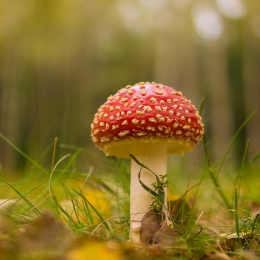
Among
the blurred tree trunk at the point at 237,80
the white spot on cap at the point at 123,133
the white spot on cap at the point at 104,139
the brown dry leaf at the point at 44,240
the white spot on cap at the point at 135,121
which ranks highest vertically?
Answer: the blurred tree trunk at the point at 237,80

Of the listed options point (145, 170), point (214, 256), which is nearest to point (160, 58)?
point (145, 170)

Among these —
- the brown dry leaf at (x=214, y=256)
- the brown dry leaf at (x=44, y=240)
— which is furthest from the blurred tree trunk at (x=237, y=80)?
the brown dry leaf at (x=44, y=240)

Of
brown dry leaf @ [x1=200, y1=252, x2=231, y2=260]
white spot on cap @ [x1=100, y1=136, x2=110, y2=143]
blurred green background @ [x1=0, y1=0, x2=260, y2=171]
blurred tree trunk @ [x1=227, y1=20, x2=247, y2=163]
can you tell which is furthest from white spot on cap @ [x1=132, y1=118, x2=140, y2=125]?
blurred tree trunk @ [x1=227, y1=20, x2=247, y2=163]

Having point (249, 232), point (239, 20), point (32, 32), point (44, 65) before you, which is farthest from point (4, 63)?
point (239, 20)

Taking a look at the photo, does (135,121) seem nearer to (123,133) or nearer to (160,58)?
(123,133)

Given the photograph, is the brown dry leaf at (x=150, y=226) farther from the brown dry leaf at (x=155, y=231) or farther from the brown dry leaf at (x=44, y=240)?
the brown dry leaf at (x=44, y=240)

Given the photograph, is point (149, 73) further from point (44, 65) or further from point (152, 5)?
point (44, 65)

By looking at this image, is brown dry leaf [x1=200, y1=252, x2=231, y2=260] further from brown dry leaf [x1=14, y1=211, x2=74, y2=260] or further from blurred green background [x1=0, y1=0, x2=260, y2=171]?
blurred green background [x1=0, y1=0, x2=260, y2=171]
